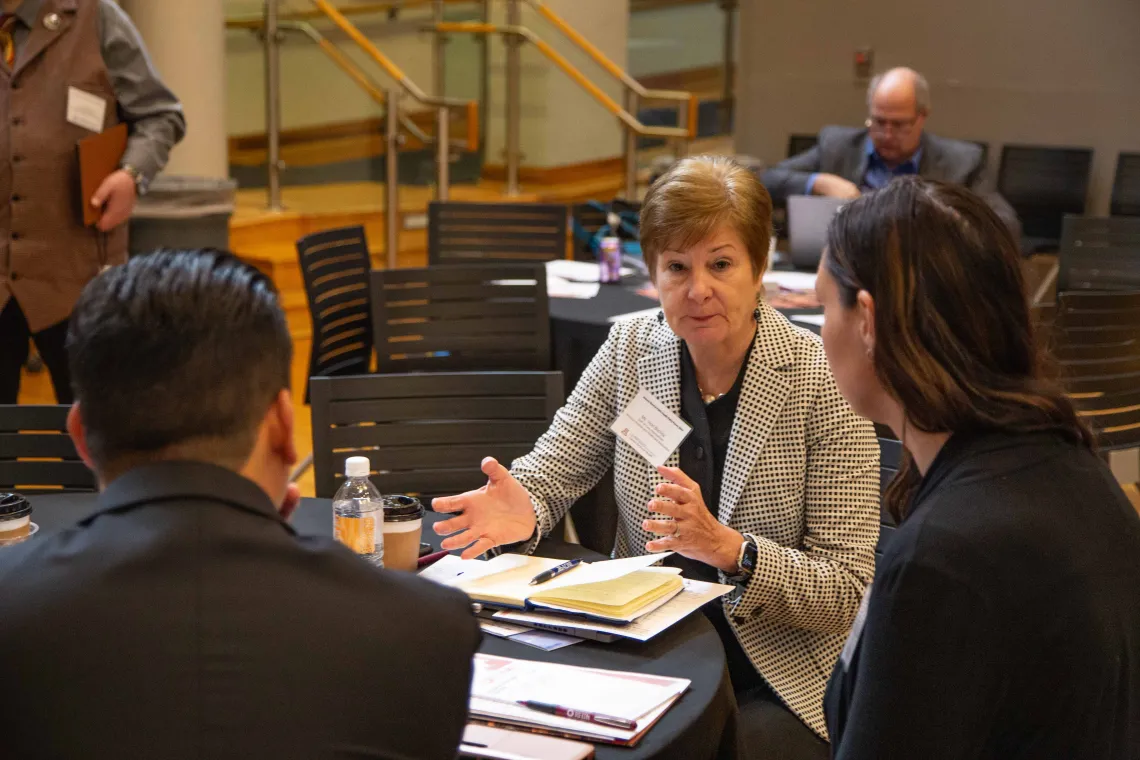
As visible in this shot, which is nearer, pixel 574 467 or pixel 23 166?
pixel 574 467

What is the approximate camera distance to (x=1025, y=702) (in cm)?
125

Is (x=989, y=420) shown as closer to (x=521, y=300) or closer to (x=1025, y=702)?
(x=1025, y=702)

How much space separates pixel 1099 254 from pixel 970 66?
106 inches

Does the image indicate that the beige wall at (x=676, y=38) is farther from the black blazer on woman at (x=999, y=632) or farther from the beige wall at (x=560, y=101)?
the black blazer on woman at (x=999, y=632)

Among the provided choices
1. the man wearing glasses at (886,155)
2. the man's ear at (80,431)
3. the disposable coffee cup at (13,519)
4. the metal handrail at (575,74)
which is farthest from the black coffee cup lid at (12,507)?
the metal handrail at (575,74)

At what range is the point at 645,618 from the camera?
1775 mm

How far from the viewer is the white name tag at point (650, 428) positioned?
2277 mm

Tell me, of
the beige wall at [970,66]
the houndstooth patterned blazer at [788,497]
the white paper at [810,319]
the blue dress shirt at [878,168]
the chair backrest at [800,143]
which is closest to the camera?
the houndstooth patterned blazer at [788,497]

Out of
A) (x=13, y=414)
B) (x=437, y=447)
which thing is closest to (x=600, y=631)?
(x=437, y=447)

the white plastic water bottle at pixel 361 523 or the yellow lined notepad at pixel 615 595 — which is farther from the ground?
the white plastic water bottle at pixel 361 523

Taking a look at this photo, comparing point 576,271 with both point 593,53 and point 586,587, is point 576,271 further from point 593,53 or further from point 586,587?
point 593,53

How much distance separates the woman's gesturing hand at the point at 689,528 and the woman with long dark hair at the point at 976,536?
562mm

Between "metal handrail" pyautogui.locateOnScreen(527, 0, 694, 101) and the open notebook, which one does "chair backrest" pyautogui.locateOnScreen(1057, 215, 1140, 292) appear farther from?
the open notebook

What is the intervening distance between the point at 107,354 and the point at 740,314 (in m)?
1.40
